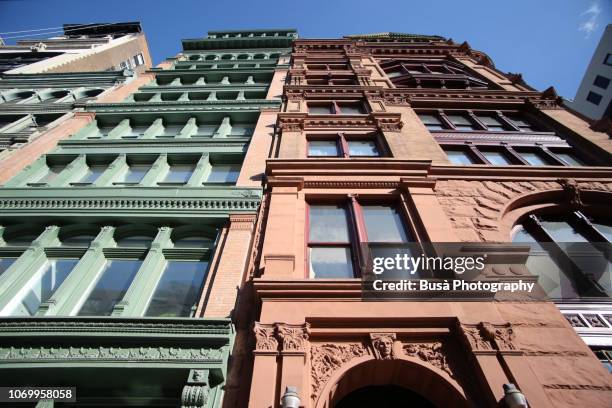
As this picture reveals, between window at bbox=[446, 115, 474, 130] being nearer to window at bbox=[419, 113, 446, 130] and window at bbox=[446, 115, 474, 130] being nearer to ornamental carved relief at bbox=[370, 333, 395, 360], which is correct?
window at bbox=[419, 113, 446, 130]

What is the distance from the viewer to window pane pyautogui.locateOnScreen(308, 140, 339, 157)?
43.5ft

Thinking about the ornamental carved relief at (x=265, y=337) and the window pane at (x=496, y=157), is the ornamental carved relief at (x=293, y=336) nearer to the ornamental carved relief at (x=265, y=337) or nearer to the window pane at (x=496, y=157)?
the ornamental carved relief at (x=265, y=337)

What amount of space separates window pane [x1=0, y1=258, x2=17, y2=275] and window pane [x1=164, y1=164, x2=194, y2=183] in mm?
5145

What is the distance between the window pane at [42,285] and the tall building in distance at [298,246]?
0.06m

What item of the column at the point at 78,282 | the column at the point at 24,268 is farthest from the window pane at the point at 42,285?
the column at the point at 78,282

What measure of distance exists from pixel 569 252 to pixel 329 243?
6.66 m

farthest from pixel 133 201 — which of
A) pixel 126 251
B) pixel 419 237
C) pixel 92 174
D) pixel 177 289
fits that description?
pixel 419 237

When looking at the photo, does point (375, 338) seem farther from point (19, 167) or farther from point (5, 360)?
point (19, 167)

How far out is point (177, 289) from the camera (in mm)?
8406

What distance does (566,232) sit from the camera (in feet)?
33.1

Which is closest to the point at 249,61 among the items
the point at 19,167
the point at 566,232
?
the point at 19,167

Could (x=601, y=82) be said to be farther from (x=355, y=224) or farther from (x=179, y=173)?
(x=179, y=173)

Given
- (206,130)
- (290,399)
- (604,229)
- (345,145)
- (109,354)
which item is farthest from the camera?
(206,130)

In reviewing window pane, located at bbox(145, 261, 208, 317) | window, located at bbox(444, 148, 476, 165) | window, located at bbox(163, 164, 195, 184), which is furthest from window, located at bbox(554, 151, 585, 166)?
window, located at bbox(163, 164, 195, 184)
